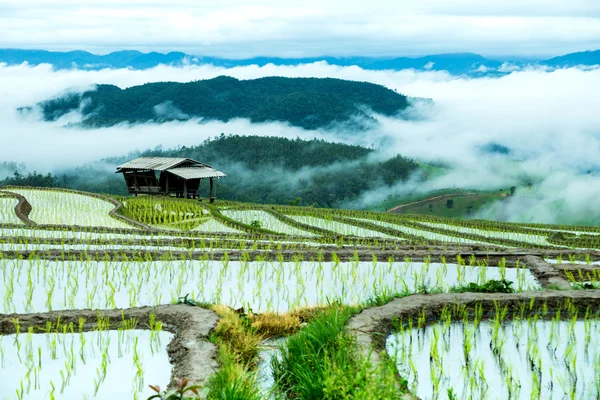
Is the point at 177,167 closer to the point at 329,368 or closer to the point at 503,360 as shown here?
the point at 503,360

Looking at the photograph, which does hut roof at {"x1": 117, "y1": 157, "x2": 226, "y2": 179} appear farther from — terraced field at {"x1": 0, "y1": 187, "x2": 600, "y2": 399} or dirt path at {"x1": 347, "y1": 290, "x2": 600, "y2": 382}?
dirt path at {"x1": 347, "y1": 290, "x2": 600, "y2": 382}

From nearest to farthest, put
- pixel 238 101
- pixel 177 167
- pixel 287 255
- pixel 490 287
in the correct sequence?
pixel 490 287 < pixel 287 255 < pixel 177 167 < pixel 238 101

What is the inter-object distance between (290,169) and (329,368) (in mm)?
76151

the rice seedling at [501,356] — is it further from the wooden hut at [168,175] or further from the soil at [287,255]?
the wooden hut at [168,175]

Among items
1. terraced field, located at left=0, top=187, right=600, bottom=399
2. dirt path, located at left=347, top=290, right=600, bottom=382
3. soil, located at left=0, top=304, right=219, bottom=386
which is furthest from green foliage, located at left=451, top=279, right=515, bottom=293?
soil, located at left=0, top=304, right=219, bottom=386


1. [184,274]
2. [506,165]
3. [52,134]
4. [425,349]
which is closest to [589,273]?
[425,349]

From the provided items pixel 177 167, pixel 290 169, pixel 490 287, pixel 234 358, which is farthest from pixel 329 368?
pixel 290 169

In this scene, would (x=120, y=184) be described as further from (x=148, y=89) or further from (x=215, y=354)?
(x=148, y=89)

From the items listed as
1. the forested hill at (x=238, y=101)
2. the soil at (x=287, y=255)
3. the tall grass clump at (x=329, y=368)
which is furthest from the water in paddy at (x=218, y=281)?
the forested hill at (x=238, y=101)

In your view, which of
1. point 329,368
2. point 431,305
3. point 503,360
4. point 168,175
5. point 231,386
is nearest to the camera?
point 231,386

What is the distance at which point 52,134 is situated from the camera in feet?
598

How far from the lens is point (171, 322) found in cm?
638

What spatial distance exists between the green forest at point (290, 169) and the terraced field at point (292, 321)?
60963 mm

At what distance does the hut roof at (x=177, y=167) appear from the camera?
26.1 meters
